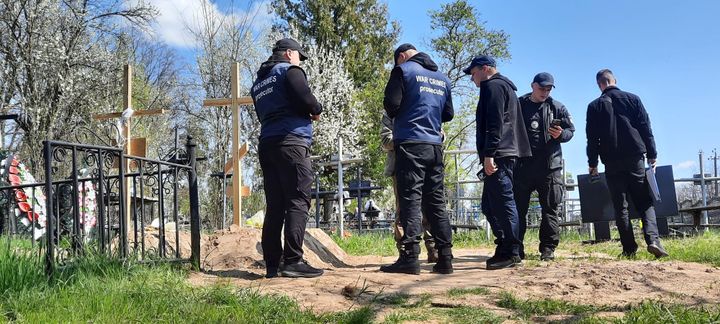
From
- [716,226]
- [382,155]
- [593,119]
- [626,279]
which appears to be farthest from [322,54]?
[626,279]

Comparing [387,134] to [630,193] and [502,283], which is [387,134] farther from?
[630,193]

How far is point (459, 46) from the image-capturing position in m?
30.2

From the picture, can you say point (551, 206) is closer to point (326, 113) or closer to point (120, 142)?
point (120, 142)

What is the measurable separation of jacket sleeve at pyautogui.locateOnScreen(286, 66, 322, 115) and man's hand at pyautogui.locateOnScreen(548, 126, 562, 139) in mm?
2496

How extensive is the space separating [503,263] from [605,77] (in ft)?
7.82

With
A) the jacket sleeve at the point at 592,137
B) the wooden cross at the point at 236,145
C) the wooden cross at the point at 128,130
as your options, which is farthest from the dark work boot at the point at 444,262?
the wooden cross at the point at 128,130

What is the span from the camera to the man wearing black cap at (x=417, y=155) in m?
4.63

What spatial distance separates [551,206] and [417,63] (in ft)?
6.60

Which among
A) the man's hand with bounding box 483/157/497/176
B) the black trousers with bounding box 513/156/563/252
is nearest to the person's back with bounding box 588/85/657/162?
the black trousers with bounding box 513/156/563/252

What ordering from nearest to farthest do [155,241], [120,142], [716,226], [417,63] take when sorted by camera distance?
[417,63] < [155,241] < [120,142] < [716,226]

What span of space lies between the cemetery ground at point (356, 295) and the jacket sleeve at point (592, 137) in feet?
5.00

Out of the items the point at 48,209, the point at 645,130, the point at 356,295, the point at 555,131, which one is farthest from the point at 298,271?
the point at 645,130

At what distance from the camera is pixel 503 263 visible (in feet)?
16.4

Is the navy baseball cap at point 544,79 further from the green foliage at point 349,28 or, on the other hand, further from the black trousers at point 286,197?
the green foliage at point 349,28
